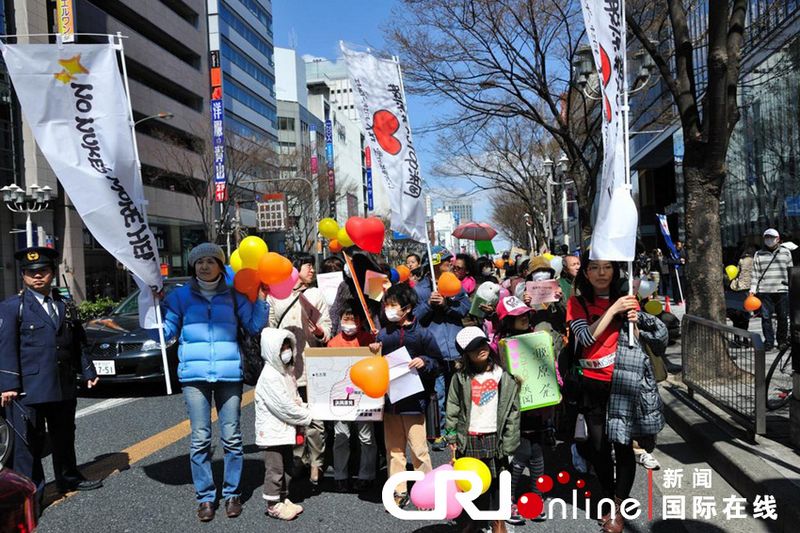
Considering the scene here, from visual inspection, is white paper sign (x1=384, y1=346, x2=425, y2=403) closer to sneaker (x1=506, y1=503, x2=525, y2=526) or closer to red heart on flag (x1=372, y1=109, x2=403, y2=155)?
sneaker (x1=506, y1=503, x2=525, y2=526)

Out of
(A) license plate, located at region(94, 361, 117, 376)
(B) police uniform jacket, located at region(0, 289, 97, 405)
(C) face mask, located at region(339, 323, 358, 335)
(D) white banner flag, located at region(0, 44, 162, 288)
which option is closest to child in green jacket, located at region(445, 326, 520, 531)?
(C) face mask, located at region(339, 323, 358, 335)

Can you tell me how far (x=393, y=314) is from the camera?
13.6 ft

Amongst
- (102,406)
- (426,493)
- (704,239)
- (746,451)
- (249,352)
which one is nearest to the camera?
(426,493)

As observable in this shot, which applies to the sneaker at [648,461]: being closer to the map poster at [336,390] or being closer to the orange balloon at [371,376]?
the map poster at [336,390]

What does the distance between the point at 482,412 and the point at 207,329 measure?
191 centimetres

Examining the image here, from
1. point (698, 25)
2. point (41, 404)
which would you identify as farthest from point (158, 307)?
point (698, 25)

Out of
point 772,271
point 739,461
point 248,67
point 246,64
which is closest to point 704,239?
point 772,271

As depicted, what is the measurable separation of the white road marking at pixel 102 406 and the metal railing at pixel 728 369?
668 cm

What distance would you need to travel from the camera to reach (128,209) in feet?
14.1

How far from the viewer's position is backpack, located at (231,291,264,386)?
165 inches

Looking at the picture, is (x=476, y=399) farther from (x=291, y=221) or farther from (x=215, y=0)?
(x=215, y=0)

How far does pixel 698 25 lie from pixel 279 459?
17934 mm

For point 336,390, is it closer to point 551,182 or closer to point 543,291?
point 543,291

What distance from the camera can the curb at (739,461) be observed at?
11.8 ft
